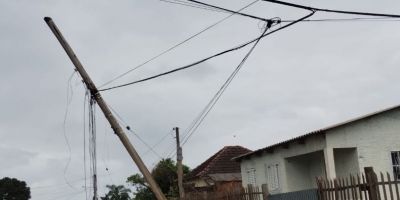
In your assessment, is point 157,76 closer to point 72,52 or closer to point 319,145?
point 72,52

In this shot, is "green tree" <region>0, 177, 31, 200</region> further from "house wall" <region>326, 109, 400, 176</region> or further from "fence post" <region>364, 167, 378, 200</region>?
"fence post" <region>364, 167, 378, 200</region>

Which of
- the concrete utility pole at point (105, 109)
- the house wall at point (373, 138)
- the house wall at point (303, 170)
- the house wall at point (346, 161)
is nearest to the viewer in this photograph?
the concrete utility pole at point (105, 109)

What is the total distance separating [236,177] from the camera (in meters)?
36.9

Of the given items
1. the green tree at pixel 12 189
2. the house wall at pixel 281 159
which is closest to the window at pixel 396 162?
the house wall at pixel 281 159

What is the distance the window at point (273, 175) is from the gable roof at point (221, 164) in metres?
10.5

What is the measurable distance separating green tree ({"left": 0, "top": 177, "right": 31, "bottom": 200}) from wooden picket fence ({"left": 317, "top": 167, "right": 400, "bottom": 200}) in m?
75.1

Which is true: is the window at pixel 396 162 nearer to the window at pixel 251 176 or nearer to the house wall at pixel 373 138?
the house wall at pixel 373 138

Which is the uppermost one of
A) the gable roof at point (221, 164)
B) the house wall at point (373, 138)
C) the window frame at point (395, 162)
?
the gable roof at point (221, 164)

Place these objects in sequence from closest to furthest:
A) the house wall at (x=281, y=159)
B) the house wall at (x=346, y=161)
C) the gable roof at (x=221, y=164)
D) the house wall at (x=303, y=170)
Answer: the house wall at (x=346, y=161) < the house wall at (x=281, y=159) < the house wall at (x=303, y=170) < the gable roof at (x=221, y=164)

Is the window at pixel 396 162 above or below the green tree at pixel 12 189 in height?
below

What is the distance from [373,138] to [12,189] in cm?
7044

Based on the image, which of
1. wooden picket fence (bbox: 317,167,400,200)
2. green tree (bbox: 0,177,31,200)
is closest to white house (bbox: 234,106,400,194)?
wooden picket fence (bbox: 317,167,400,200)

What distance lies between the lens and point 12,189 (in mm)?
83562

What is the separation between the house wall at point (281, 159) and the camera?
72.5 feet
